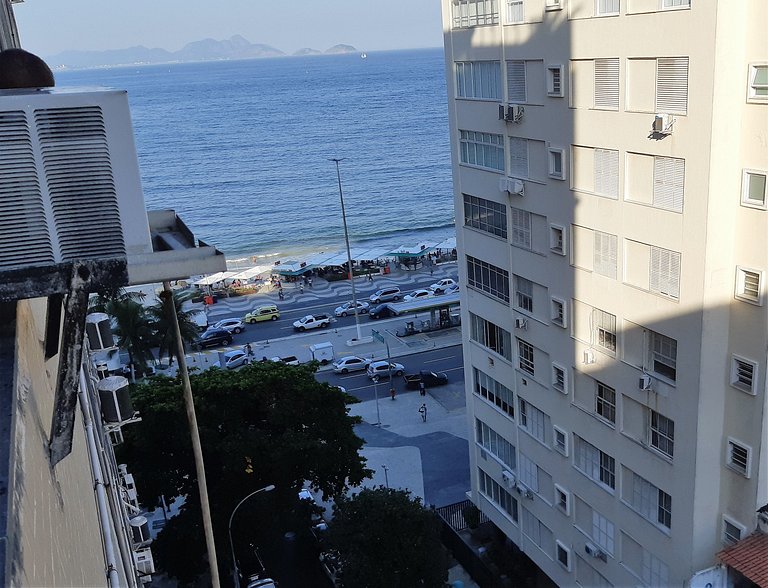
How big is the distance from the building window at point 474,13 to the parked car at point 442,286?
40059 mm

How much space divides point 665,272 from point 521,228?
567 centimetres

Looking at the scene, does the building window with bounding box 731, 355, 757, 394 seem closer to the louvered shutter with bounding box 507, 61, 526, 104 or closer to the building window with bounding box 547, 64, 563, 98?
the building window with bounding box 547, 64, 563, 98

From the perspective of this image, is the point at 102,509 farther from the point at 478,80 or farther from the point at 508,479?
the point at 508,479

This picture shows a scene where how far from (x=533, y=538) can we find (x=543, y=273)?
894cm

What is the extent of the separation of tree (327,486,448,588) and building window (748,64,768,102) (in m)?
15.6

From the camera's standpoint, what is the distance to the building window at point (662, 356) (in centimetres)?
1758

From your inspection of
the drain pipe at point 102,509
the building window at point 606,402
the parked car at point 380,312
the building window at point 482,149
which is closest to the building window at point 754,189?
the building window at point 606,402

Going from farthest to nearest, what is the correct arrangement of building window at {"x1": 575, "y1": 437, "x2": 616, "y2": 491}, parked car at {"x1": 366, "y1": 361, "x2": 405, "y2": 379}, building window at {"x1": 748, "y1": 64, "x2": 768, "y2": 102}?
parked car at {"x1": 366, "y1": 361, "x2": 405, "y2": 379}
building window at {"x1": 575, "y1": 437, "x2": 616, "y2": 491}
building window at {"x1": 748, "y1": 64, "x2": 768, "y2": 102}

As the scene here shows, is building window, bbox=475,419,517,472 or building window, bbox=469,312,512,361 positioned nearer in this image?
building window, bbox=469,312,512,361

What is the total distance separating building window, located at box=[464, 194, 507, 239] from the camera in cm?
2317

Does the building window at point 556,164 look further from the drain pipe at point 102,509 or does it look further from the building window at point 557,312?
the drain pipe at point 102,509

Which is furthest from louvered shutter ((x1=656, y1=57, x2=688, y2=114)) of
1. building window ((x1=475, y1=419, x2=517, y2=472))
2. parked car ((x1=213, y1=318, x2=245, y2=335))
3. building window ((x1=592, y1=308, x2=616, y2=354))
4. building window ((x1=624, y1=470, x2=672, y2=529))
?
parked car ((x1=213, y1=318, x2=245, y2=335))

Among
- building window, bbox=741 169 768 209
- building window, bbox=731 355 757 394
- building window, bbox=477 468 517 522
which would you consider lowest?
building window, bbox=477 468 517 522

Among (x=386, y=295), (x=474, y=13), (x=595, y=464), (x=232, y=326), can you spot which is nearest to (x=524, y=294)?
(x=595, y=464)
